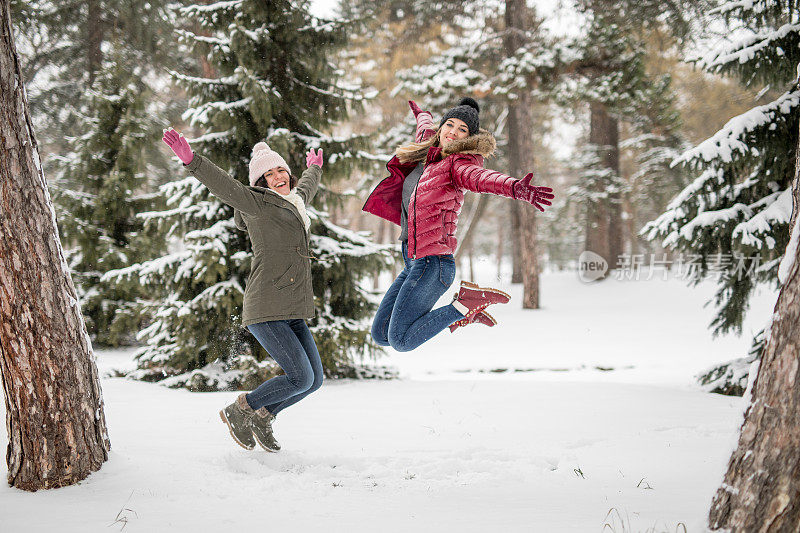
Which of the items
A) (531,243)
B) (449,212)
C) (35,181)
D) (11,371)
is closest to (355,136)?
(449,212)

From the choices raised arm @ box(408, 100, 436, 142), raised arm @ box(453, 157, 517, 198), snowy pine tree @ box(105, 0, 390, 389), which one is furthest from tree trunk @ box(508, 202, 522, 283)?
raised arm @ box(453, 157, 517, 198)

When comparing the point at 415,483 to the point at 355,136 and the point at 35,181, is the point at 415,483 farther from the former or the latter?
the point at 355,136

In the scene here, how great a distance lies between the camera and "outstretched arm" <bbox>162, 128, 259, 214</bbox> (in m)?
3.39

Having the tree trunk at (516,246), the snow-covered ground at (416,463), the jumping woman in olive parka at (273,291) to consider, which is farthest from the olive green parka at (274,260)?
the tree trunk at (516,246)

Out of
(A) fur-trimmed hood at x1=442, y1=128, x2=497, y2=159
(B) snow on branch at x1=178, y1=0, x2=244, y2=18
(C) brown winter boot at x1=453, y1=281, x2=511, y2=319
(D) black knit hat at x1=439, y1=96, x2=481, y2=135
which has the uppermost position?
(B) snow on branch at x1=178, y1=0, x2=244, y2=18

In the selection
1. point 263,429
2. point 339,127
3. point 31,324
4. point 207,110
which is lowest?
point 263,429

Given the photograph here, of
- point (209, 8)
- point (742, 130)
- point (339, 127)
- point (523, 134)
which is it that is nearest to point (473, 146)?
point (742, 130)

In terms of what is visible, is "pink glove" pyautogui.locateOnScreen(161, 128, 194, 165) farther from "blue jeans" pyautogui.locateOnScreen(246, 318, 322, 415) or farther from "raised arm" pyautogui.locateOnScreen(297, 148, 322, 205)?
"blue jeans" pyautogui.locateOnScreen(246, 318, 322, 415)

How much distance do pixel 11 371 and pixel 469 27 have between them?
17.9 meters

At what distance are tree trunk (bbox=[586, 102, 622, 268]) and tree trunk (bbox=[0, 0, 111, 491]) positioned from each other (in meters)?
17.1

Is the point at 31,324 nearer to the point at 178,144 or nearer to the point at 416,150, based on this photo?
the point at 178,144

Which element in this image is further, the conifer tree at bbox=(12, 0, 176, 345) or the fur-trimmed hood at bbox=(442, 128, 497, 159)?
the conifer tree at bbox=(12, 0, 176, 345)

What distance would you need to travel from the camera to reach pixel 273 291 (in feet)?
12.5

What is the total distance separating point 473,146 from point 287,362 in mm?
1953
